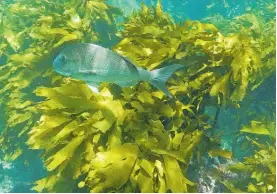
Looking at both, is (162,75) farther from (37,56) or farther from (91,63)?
(37,56)

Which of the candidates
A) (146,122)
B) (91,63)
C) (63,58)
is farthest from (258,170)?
(63,58)

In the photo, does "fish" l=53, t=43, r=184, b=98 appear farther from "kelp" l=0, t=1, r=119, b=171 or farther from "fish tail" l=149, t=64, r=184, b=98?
"kelp" l=0, t=1, r=119, b=171

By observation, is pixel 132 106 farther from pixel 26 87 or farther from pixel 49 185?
pixel 26 87

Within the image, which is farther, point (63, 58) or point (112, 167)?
point (112, 167)

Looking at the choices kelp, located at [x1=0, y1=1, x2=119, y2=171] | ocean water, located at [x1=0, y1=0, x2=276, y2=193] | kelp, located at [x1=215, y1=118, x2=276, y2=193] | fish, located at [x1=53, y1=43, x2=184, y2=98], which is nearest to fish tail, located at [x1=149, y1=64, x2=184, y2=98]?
fish, located at [x1=53, y1=43, x2=184, y2=98]

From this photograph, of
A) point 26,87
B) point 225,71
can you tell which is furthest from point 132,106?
point 26,87

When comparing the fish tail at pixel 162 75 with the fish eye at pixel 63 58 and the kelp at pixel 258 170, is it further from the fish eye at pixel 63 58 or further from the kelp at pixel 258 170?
the kelp at pixel 258 170

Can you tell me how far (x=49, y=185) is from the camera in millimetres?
2953

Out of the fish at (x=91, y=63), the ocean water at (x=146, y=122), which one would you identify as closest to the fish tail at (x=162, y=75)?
the fish at (x=91, y=63)

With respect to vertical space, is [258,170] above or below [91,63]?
below

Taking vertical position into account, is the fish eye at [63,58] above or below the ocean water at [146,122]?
above

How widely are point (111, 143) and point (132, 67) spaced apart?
28.3 inches

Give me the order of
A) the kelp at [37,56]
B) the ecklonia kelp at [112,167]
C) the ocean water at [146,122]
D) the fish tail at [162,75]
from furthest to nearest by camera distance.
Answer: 1. the kelp at [37,56]
2. the ocean water at [146,122]
3. the ecklonia kelp at [112,167]
4. the fish tail at [162,75]

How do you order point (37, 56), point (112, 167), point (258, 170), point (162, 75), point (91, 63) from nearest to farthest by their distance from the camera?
point (91, 63)
point (162, 75)
point (112, 167)
point (258, 170)
point (37, 56)
